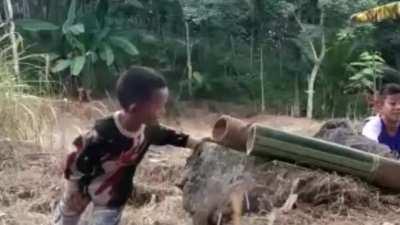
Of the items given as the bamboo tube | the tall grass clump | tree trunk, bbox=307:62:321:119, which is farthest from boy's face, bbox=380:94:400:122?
tree trunk, bbox=307:62:321:119

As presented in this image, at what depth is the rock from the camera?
14.6 feet

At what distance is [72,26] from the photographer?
45.0 ft

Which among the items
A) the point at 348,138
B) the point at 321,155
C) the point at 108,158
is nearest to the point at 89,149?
the point at 108,158

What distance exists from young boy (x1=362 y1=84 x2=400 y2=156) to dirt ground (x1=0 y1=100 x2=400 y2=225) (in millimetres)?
956

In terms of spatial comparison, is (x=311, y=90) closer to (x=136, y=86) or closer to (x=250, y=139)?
(x=250, y=139)

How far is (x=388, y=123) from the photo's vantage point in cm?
497

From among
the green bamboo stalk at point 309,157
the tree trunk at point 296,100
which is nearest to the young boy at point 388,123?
the green bamboo stalk at point 309,157

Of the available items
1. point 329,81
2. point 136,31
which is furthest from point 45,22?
point 329,81

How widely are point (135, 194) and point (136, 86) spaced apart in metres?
1.80

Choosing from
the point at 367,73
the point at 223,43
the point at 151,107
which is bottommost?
the point at 367,73

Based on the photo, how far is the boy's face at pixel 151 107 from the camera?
3.02 m

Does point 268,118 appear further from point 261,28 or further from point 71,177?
point 71,177

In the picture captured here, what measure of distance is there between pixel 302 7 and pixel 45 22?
484cm

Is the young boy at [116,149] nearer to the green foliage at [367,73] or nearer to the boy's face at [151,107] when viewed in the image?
the boy's face at [151,107]
